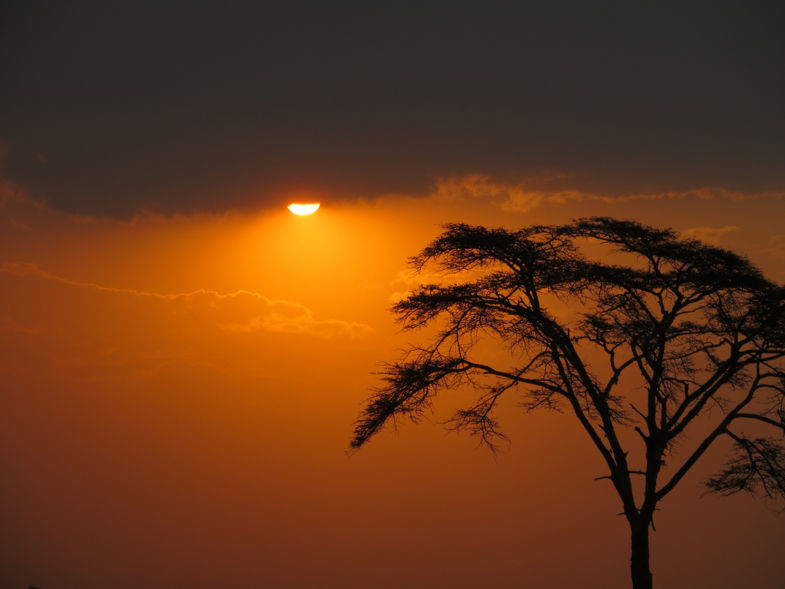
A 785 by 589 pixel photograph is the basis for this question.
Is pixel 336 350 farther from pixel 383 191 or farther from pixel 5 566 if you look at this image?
pixel 5 566

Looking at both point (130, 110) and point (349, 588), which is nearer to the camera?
point (349, 588)

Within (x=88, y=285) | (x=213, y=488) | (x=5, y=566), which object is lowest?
(x=5, y=566)

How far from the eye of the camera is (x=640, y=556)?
756 centimetres

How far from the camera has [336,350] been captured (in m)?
11.6

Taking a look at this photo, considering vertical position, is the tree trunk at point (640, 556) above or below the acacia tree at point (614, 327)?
below

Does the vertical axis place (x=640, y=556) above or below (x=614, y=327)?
below

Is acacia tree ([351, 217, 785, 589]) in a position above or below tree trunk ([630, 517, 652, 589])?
above

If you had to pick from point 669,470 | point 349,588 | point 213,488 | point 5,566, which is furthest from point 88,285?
point 669,470

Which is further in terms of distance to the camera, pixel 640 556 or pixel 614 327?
pixel 614 327

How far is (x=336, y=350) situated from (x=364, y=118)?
136 inches

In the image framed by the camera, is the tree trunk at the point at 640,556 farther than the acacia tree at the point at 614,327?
No

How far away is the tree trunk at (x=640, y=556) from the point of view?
750cm

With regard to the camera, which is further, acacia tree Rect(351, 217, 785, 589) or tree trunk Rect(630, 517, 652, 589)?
acacia tree Rect(351, 217, 785, 589)

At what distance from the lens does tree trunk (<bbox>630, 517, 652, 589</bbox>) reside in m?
7.50
